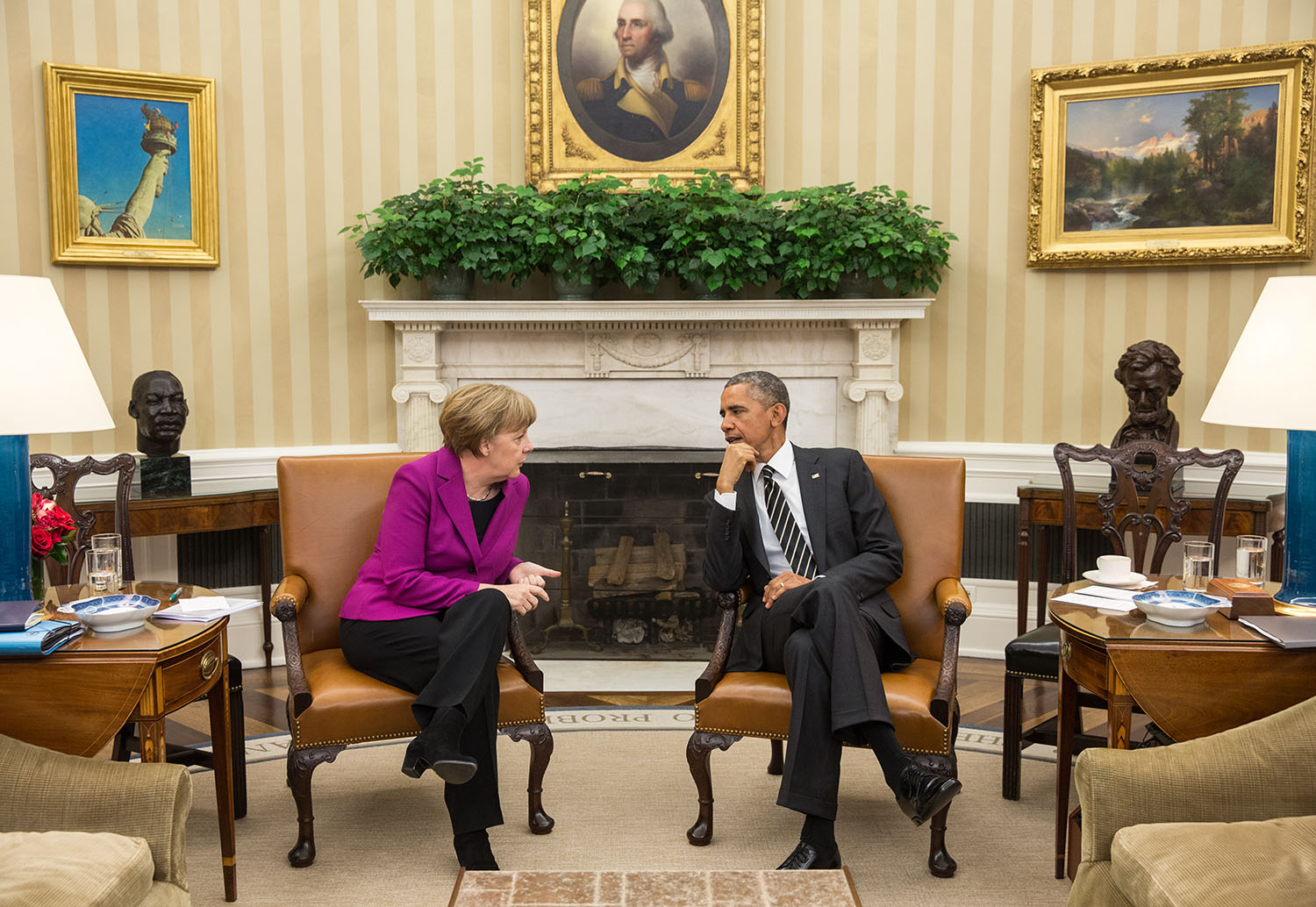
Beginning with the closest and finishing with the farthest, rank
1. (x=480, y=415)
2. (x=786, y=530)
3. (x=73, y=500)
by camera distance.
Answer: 1. (x=480, y=415)
2. (x=786, y=530)
3. (x=73, y=500)

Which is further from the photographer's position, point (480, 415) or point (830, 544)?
point (830, 544)

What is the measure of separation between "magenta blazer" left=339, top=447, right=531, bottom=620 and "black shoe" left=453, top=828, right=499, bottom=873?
2.07 feet

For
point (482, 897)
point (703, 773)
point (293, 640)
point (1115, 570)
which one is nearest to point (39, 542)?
point (293, 640)

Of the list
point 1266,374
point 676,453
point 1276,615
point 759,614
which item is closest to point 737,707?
point 759,614

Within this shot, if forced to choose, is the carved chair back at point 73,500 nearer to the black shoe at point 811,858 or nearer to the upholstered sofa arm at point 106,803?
the upholstered sofa arm at point 106,803

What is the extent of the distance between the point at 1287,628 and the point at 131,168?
4958mm

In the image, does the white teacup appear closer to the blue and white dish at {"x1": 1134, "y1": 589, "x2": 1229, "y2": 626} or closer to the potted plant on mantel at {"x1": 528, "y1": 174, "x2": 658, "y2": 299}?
the blue and white dish at {"x1": 1134, "y1": 589, "x2": 1229, "y2": 626}

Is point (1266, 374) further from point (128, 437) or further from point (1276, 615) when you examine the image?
point (128, 437)

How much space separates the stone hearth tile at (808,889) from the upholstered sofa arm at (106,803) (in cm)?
113

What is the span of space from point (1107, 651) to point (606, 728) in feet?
6.97

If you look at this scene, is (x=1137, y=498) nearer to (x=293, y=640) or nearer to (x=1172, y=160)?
(x=1172, y=160)

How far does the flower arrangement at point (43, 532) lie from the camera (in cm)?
267

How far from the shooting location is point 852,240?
15.4 feet

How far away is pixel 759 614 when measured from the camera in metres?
3.14
